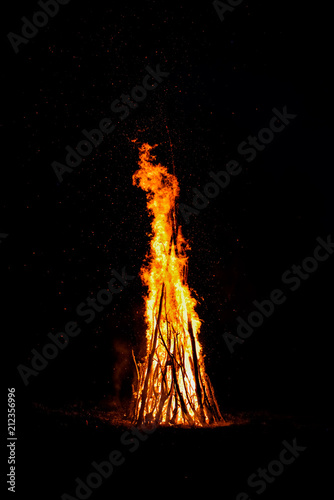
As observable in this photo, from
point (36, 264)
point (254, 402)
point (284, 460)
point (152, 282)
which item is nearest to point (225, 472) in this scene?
point (284, 460)

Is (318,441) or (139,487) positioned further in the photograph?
(318,441)

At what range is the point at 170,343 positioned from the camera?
6109 millimetres

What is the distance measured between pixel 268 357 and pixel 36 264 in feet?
17.8

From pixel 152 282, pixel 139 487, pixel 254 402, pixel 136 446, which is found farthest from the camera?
pixel 254 402

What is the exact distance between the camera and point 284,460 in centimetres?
398

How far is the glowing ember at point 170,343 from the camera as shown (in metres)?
5.86

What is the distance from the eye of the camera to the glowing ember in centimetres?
586

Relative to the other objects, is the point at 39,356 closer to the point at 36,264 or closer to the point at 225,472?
the point at 36,264

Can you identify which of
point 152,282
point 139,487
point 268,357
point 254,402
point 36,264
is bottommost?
point 254,402

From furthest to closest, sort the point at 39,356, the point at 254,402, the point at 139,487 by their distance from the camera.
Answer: the point at 254,402 < the point at 39,356 < the point at 139,487

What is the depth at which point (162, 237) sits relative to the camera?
658 centimetres

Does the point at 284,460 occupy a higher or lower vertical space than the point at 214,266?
lower

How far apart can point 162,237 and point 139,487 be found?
372 centimetres

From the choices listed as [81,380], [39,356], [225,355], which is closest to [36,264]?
[39,356]
